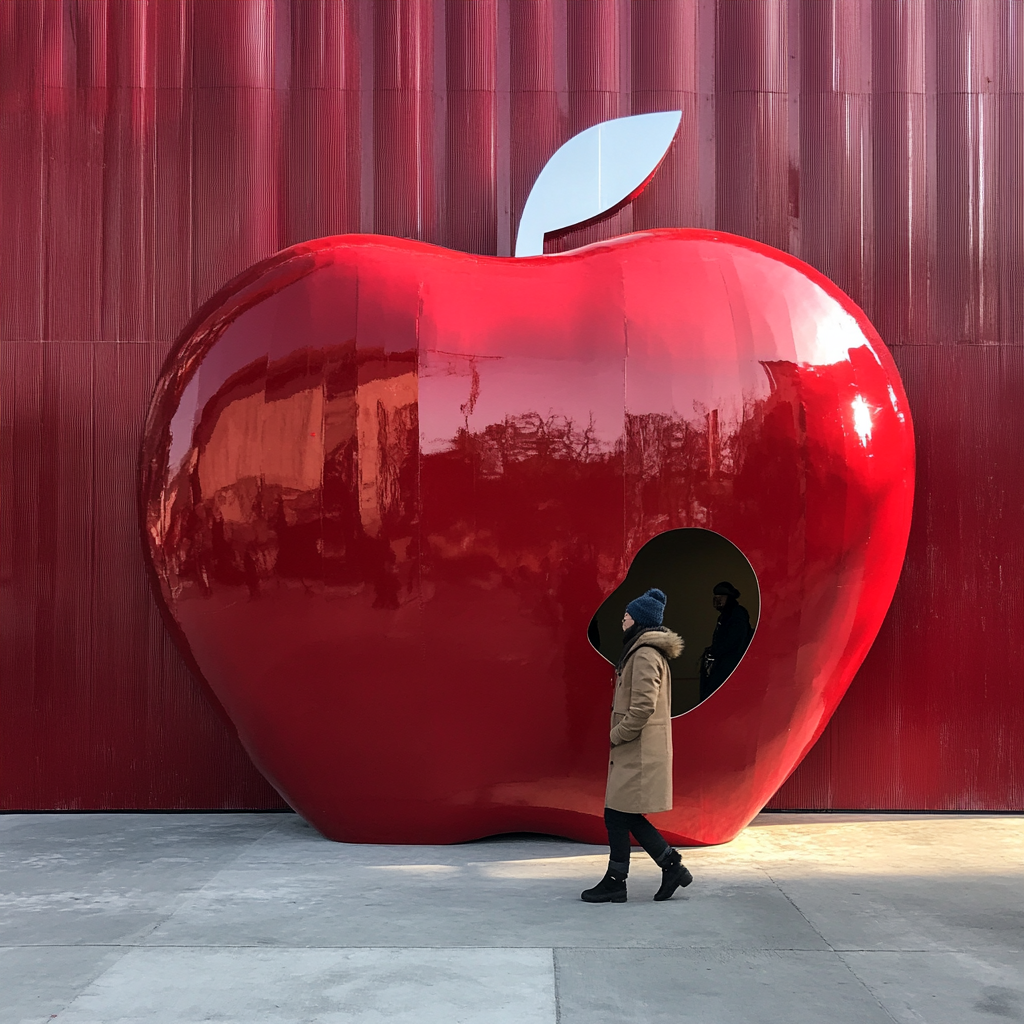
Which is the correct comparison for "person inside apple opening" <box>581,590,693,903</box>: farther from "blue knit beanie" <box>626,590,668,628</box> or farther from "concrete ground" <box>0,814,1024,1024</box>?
"concrete ground" <box>0,814,1024,1024</box>

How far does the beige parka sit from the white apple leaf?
3.32 metres

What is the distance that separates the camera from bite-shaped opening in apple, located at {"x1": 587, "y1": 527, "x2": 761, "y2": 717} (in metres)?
6.85

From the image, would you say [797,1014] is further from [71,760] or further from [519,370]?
[71,760]

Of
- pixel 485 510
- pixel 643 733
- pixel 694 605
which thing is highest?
pixel 485 510

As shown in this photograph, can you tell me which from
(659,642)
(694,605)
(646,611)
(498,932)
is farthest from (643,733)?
(694,605)

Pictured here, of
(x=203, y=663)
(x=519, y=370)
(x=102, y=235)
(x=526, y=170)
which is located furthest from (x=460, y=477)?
(x=102, y=235)

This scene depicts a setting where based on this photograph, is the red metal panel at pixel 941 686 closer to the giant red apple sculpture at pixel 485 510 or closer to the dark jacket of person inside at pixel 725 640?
the dark jacket of person inside at pixel 725 640

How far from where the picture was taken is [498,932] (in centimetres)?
475

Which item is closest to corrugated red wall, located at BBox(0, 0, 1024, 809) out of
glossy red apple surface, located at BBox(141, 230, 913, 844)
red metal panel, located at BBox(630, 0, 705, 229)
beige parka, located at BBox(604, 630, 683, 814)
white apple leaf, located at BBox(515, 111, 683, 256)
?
red metal panel, located at BBox(630, 0, 705, 229)

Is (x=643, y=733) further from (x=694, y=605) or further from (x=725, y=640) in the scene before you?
(x=694, y=605)

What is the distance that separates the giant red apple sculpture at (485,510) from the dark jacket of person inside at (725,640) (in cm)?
58

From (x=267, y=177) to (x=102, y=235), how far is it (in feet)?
4.01

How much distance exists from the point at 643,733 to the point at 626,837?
0.50 meters

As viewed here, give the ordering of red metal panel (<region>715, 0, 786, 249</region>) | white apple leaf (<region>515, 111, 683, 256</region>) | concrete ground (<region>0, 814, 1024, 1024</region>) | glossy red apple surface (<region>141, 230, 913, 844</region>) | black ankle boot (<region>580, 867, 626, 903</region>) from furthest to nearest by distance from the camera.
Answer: red metal panel (<region>715, 0, 786, 249</region>)
white apple leaf (<region>515, 111, 683, 256</region>)
glossy red apple surface (<region>141, 230, 913, 844</region>)
black ankle boot (<region>580, 867, 626, 903</region>)
concrete ground (<region>0, 814, 1024, 1024</region>)
